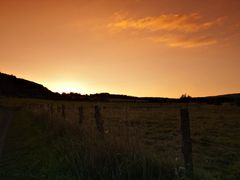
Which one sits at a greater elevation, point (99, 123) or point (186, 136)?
point (99, 123)

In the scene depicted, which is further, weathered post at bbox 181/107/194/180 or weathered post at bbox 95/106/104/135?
weathered post at bbox 95/106/104/135

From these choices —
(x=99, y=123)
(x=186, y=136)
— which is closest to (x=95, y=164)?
(x=186, y=136)

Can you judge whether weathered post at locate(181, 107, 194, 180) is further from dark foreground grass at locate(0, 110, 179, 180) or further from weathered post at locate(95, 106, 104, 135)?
weathered post at locate(95, 106, 104, 135)

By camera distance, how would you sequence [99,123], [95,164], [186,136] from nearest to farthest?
[186,136], [95,164], [99,123]

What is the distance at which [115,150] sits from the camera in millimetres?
8398

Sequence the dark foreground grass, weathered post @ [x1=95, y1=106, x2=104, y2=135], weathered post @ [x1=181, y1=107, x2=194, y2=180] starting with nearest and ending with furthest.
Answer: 1. the dark foreground grass
2. weathered post @ [x1=181, y1=107, x2=194, y2=180]
3. weathered post @ [x1=95, y1=106, x2=104, y2=135]

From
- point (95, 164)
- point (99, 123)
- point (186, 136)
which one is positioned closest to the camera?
point (186, 136)

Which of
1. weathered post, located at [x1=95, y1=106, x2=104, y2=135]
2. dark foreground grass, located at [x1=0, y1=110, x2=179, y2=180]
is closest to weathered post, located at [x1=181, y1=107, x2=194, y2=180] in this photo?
dark foreground grass, located at [x1=0, y1=110, x2=179, y2=180]

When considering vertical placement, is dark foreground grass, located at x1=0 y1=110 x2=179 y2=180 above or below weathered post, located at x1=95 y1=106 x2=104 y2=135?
below

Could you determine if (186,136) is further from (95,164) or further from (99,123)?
(99,123)

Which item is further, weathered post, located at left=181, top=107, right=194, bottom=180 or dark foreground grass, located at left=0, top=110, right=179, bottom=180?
weathered post, located at left=181, top=107, right=194, bottom=180

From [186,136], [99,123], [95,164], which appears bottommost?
[95,164]

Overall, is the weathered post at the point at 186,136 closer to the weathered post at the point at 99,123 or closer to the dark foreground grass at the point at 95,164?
the dark foreground grass at the point at 95,164

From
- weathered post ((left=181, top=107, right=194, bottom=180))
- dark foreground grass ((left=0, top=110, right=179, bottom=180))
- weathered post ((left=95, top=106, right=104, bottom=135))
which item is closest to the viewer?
dark foreground grass ((left=0, top=110, right=179, bottom=180))
